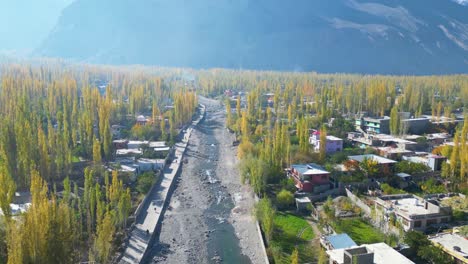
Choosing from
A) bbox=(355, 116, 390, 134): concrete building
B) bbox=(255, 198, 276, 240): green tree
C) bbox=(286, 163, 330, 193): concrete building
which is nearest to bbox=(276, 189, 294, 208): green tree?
bbox=(286, 163, 330, 193): concrete building

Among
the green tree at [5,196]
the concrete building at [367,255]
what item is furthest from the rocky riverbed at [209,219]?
the green tree at [5,196]

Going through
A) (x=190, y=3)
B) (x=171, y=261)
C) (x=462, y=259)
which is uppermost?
(x=190, y=3)

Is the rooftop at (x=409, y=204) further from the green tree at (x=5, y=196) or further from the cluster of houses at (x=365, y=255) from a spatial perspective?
the green tree at (x=5, y=196)

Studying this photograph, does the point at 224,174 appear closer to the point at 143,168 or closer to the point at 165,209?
the point at 143,168

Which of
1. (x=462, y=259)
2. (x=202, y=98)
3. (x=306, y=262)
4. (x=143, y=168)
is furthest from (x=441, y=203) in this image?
(x=202, y=98)

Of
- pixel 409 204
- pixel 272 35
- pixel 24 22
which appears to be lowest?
pixel 409 204

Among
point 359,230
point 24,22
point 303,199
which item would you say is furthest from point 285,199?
point 24,22

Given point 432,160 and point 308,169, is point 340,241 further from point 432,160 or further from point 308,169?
point 432,160

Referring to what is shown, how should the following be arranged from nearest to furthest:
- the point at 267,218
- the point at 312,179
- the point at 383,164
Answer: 1. the point at 267,218
2. the point at 312,179
3. the point at 383,164
